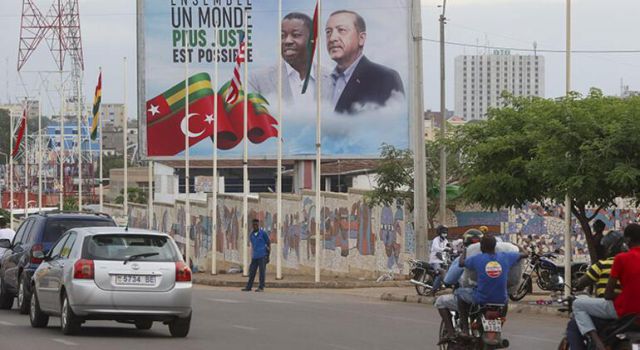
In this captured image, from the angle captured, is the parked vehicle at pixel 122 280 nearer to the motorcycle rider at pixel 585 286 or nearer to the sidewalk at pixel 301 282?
the motorcycle rider at pixel 585 286

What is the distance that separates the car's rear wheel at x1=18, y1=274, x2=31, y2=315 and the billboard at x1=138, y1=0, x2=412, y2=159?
1424 inches

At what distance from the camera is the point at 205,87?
60.8 m

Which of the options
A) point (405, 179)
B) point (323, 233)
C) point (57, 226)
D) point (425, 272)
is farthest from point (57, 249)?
point (323, 233)

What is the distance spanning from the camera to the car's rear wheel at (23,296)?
2348 centimetres

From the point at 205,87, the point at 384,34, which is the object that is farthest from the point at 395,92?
the point at 205,87

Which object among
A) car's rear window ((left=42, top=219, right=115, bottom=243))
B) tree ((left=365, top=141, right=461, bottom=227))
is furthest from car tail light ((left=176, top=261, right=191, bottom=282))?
tree ((left=365, top=141, right=461, bottom=227))

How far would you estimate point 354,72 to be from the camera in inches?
2395

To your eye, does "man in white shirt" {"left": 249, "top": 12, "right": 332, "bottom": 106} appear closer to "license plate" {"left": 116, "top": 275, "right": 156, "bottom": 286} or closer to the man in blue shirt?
"license plate" {"left": 116, "top": 275, "right": 156, "bottom": 286}

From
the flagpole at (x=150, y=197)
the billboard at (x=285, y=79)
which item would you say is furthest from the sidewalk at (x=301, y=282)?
the billboard at (x=285, y=79)

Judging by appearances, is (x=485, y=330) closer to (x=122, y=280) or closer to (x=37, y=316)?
(x=122, y=280)

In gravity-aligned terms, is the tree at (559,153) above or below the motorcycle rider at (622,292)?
above

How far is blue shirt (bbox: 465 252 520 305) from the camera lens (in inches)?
602

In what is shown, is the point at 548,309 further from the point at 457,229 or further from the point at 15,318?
the point at 457,229

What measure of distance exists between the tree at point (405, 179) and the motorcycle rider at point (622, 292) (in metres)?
26.9
